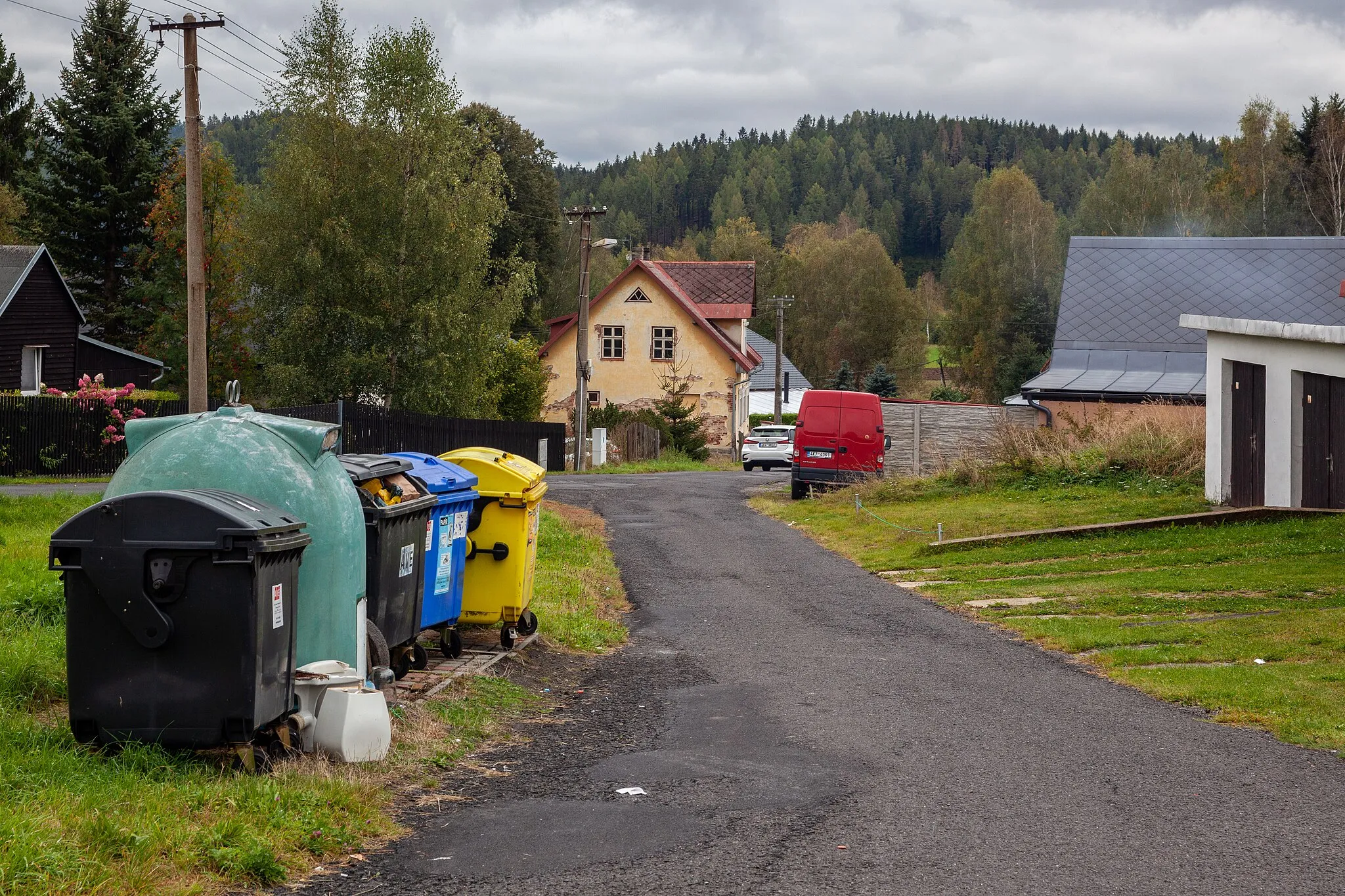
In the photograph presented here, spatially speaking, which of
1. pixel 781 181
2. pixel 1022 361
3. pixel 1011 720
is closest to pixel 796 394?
pixel 1022 361

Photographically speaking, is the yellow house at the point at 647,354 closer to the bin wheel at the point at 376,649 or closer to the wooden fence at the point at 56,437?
the wooden fence at the point at 56,437

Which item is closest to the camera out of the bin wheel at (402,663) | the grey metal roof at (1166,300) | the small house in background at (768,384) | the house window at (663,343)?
the bin wheel at (402,663)

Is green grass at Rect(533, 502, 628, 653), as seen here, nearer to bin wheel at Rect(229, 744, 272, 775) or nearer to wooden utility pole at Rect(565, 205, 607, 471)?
bin wheel at Rect(229, 744, 272, 775)

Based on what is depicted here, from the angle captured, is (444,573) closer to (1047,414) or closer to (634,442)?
(1047,414)

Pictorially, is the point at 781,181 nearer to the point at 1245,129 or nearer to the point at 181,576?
the point at 1245,129

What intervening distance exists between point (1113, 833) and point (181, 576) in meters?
4.47

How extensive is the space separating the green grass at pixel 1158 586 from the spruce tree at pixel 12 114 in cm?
4665

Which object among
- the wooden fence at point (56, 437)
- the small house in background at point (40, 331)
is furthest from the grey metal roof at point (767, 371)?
the wooden fence at point (56, 437)

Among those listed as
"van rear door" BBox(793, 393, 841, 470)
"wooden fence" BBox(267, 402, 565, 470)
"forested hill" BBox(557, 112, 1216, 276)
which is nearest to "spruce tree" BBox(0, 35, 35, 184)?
"wooden fence" BBox(267, 402, 565, 470)

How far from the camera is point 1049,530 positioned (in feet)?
60.7

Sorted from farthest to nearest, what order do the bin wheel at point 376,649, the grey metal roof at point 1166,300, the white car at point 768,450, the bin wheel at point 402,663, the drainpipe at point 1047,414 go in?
the white car at point 768,450 < the grey metal roof at point 1166,300 < the drainpipe at point 1047,414 < the bin wheel at point 402,663 < the bin wheel at point 376,649

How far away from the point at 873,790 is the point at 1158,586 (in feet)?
28.9

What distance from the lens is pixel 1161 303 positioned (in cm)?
3372

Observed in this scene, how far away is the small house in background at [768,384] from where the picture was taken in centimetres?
7019
